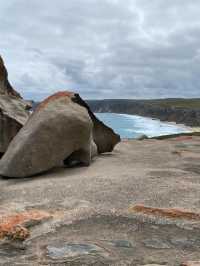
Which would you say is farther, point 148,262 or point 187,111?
point 187,111

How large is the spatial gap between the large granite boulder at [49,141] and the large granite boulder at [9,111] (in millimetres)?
1678

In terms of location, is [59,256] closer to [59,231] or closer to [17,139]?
[59,231]

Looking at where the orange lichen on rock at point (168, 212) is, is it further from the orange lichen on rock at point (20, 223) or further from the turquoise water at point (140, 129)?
the turquoise water at point (140, 129)

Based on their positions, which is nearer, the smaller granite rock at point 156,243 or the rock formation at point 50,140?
Result: the smaller granite rock at point 156,243

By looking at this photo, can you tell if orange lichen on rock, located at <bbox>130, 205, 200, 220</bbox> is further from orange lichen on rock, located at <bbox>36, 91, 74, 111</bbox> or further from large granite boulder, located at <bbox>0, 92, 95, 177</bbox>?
orange lichen on rock, located at <bbox>36, 91, 74, 111</bbox>

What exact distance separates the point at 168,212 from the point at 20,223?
7.57 ft

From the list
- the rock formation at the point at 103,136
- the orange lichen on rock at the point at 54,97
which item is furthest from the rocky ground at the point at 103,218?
the rock formation at the point at 103,136

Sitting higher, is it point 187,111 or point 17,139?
point 17,139

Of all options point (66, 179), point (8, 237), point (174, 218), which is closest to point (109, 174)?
point (66, 179)

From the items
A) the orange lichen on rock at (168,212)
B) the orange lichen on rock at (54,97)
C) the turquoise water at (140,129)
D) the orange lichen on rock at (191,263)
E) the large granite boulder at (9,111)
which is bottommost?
the turquoise water at (140,129)

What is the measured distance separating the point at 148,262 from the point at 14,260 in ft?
5.19

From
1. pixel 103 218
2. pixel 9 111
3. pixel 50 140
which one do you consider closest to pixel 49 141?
pixel 50 140

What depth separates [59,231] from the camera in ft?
23.1

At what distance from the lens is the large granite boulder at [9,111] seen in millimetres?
14469
